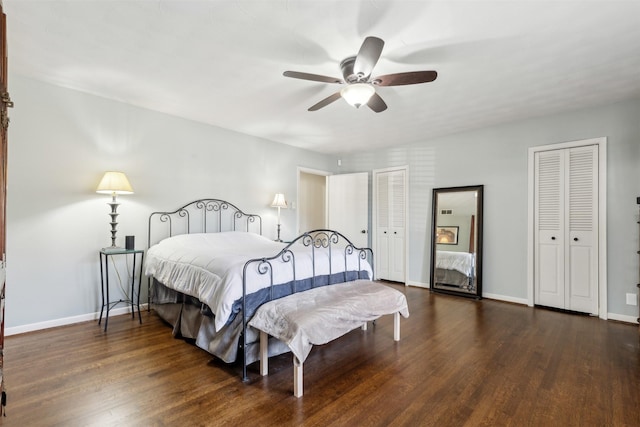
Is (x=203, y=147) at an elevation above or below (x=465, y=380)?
above

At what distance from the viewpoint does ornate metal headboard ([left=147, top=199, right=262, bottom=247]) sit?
153 inches

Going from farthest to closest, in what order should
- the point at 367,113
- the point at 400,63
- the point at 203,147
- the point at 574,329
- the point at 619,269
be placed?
1. the point at 203,147
2. the point at 367,113
3. the point at 619,269
4. the point at 574,329
5. the point at 400,63

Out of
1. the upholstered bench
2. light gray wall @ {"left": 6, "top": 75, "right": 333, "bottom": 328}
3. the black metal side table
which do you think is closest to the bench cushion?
the upholstered bench

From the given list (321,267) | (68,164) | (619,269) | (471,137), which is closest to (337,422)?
(321,267)

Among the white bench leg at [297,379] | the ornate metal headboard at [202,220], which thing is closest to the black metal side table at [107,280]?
the ornate metal headboard at [202,220]

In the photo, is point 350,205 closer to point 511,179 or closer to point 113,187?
point 511,179

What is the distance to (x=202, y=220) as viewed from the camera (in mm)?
4301

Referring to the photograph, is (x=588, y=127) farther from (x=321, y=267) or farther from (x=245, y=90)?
(x=245, y=90)

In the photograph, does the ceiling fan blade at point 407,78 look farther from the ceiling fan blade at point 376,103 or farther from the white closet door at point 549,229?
the white closet door at point 549,229

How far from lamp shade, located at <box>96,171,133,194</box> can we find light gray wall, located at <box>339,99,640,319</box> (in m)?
4.16

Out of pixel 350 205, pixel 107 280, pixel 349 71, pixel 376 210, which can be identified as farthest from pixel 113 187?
pixel 376 210

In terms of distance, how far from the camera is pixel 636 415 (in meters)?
1.81

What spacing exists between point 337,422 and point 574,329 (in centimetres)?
297

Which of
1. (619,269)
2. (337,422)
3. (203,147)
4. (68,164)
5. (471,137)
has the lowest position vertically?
(337,422)
